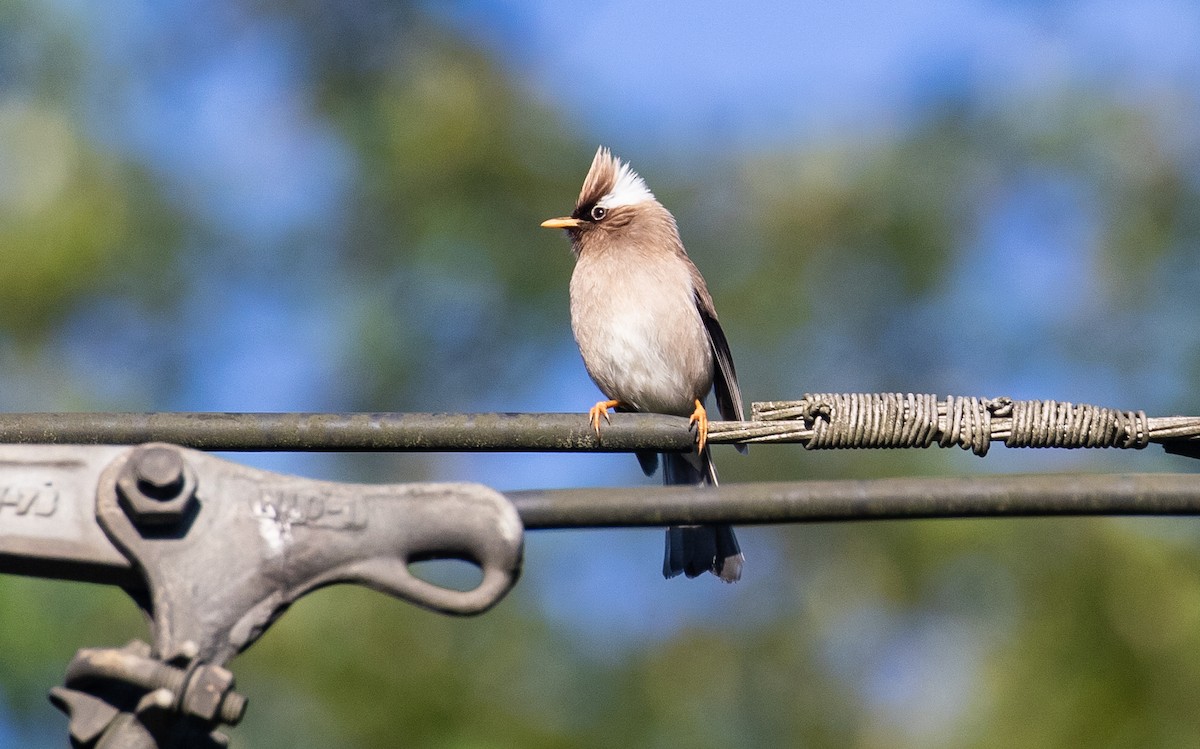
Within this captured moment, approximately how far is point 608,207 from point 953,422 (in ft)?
14.7

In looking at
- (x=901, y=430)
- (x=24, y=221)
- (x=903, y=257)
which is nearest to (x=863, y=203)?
(x=903, y=257)

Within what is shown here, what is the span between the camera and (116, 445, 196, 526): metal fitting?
106 inches

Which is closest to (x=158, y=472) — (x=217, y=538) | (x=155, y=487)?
(x=155, y=487)

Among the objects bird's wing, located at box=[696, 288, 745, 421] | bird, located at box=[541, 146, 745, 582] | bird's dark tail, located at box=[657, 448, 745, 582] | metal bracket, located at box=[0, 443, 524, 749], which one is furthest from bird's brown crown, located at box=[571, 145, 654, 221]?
metal bracket, located at box=[0, 443, 524, 749]

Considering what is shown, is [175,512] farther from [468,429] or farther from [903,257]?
[903,257]

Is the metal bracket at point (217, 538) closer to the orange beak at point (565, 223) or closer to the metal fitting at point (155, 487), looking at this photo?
the metal fitting at point (155, 487)

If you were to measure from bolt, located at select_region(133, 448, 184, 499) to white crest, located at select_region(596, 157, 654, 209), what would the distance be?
5468 millimetres

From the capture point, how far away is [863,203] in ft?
50.6

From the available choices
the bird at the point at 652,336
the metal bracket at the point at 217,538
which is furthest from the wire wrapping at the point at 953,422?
the bird at the point at 652,336

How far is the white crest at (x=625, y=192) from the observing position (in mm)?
8031

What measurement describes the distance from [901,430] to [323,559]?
164cm

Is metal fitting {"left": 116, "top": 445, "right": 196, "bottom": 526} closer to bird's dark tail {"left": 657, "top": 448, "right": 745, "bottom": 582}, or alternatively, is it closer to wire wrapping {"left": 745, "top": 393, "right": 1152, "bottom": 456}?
wire wrapping {"left": 745, "top": 393, "right": 1152, "bottom": 456}

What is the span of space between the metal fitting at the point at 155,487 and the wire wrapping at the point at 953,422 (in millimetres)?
1716

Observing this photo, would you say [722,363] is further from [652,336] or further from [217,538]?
[217,538]
